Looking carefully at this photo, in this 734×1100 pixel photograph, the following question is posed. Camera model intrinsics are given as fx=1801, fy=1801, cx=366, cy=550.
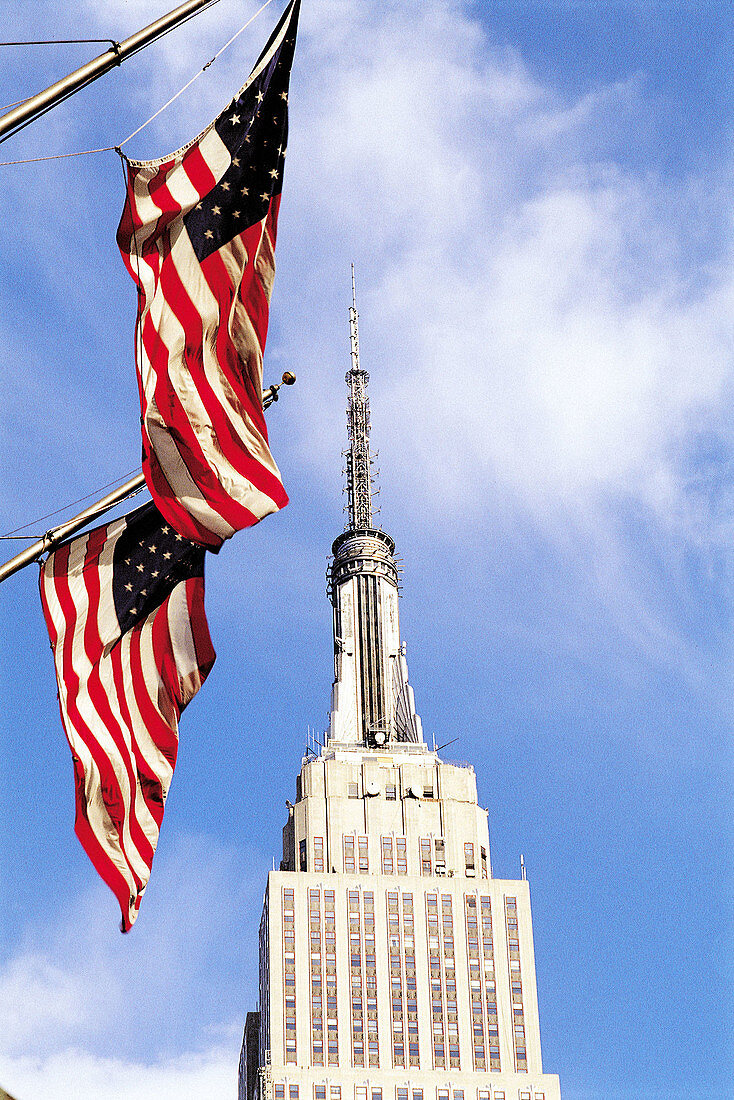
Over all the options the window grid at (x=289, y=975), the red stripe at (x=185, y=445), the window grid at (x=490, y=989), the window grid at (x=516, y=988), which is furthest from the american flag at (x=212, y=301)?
the window grid at (x=516, y=988)

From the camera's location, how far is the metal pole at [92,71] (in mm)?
25859

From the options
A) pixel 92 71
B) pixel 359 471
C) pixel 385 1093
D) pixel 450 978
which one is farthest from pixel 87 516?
pixel 359 471

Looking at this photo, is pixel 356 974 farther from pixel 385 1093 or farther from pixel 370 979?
pixel 385 1093

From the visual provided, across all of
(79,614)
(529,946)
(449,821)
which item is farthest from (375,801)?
(79,614)

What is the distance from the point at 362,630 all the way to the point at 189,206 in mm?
149758

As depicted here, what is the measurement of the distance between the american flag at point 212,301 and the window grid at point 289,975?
122m

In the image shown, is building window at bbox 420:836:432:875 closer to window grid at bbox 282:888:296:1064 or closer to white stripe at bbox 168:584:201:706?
window grid at bbox 282:888:296:1064

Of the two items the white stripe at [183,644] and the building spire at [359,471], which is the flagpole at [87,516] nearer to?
the white stripe at [183,644]

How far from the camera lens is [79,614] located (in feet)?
109

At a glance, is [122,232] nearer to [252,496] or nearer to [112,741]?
[252,496]

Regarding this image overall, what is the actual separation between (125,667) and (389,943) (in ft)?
405

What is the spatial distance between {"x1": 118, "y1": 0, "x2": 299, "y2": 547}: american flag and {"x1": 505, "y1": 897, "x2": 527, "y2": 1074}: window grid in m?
127

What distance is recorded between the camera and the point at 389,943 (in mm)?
152625

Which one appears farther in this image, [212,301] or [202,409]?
[212,301]
